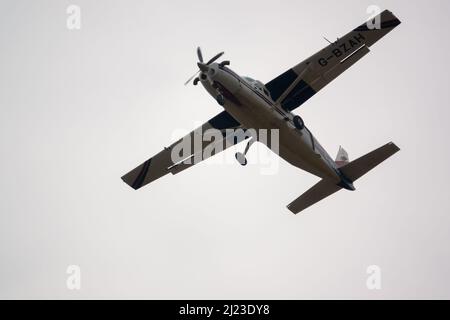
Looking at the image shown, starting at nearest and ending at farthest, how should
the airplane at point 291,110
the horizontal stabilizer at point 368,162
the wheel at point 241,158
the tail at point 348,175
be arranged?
the airplane at point 291,110
the wheel at point 241,158
the horizontal stabilizer at point 368,162
the tail at point 348,175

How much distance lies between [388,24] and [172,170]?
1050cm

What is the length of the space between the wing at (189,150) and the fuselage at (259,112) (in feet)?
7.49

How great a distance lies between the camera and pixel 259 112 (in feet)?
76.7

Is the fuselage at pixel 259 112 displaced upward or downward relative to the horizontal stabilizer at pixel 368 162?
upward

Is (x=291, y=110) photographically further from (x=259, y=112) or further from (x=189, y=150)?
(x=189, y=150)

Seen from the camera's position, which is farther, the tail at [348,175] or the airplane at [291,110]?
the tail at [348,175]

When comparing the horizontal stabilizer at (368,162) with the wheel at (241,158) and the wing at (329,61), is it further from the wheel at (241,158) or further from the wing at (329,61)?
the wheel at (241,158)

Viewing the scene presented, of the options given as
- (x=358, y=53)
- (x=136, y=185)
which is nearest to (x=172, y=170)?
(x=136, y=185)

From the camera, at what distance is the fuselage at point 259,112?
22.8m

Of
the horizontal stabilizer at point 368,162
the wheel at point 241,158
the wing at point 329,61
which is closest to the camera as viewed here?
the wheel at point 241,158

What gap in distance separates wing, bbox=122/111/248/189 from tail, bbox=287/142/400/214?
3.54 meters

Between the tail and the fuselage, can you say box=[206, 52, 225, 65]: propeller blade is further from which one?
the tail

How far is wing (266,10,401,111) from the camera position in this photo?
2467cm

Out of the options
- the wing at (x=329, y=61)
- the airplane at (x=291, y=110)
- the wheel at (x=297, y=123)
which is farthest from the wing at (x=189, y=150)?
the wheel at (x=297, y=123)
